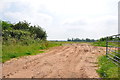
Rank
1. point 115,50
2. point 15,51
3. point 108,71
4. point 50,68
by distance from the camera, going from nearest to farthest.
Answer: point 108,71, point 50,68, point 115,50, point 15,51

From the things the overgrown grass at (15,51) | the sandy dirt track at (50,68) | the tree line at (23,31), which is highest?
the tree line at (23,31)

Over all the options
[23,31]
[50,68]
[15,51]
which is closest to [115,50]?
[50,68]

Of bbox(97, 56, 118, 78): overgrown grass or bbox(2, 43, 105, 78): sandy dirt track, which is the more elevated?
bbox(97, 56, 118, 78): overgrown grass

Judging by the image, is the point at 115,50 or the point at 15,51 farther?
the point at 15,51

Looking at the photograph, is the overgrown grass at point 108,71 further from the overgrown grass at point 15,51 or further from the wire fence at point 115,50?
the overgrown grass at point 15,51

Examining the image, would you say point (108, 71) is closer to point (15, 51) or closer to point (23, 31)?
point (15, 51)

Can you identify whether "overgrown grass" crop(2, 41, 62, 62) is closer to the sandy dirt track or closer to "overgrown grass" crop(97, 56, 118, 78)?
the sandy dirt track

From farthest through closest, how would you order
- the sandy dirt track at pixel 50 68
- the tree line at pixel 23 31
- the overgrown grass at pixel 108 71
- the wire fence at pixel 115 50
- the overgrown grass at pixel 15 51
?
the tree line at pixel 23 31, the overgrown grass at pixel 15 51, the wire fence at pixel 115 50, the sandy dirt track at pixel 50 68, the overgrown grass at pixel 108 71

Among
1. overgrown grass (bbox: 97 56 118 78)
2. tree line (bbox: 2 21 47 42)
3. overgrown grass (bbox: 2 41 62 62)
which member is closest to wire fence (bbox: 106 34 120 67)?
overgrown grass (bbox: 97 56 118 78)

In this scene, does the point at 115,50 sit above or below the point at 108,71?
above

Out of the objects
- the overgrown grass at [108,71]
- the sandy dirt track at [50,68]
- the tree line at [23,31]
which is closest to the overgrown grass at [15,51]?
the sandy dirt track at [50,68]

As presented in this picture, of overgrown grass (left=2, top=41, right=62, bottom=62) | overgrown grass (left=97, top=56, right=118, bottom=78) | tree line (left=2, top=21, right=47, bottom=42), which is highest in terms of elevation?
tree line (left=2, top=21, right=47, bottom=42)

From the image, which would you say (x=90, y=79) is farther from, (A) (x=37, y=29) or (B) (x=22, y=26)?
(A) (x=37, y=29)

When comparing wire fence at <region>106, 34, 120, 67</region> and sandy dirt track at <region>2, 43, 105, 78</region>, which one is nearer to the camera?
sandy dirt track at <region>2, 43, 105, 78</region>
